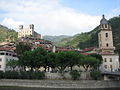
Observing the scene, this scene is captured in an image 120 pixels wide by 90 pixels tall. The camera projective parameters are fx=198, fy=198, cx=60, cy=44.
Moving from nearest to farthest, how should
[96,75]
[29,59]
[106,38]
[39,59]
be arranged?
1. [96,75]
2. [39,59]
3. [29,59]
4. [106,38]

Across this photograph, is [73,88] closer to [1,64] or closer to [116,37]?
[1,64]

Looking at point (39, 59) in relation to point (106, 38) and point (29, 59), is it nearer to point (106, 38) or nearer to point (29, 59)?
point (29, 59)

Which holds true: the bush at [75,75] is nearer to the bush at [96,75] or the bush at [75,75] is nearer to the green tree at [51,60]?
the bush at [96,75]

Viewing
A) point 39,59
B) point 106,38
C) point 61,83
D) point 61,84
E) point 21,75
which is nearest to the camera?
point 61,84

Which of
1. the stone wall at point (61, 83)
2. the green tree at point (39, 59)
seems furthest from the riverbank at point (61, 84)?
the green tree at point (39, 59)

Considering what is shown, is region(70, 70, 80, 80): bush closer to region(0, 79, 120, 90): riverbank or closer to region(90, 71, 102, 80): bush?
region(0, 79, 120, 90): riverbank

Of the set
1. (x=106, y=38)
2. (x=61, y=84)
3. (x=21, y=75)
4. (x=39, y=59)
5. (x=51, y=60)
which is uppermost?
(x=106, y=38)

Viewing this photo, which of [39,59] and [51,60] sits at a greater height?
[39,59]

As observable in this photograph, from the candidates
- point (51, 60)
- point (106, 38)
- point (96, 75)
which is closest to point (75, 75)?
point (96, 75)

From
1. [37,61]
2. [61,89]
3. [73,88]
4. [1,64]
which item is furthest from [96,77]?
[1,64]

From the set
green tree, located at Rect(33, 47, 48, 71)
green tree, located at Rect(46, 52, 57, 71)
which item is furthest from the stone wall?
green tree, located at Rect(46, 52, 57, 71)

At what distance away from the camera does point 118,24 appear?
18050 centimetres

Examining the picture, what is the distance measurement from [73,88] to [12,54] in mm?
39642

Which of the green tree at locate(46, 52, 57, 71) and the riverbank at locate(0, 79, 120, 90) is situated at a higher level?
the green tree at locate(46, 52, 57, 71)
